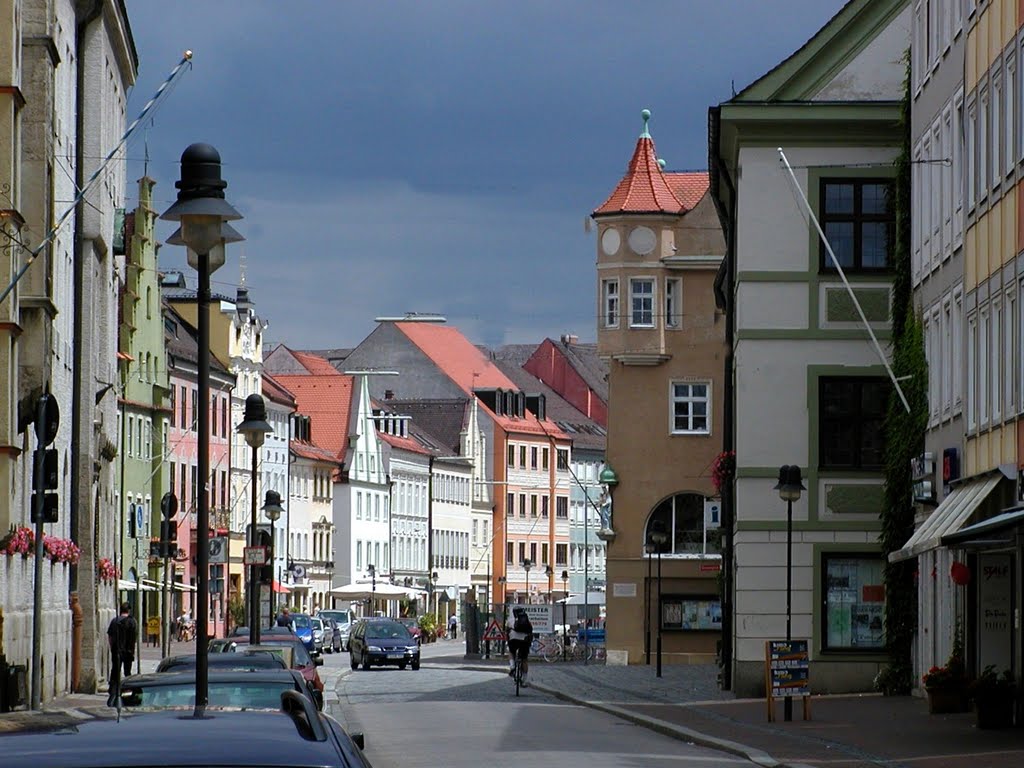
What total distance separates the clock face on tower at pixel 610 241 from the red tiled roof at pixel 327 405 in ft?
225

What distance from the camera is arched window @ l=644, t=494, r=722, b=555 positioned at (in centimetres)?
7150

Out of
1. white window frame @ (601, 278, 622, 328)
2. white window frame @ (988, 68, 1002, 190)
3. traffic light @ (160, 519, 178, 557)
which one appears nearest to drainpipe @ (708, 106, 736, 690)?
white window frame @ (988, 68, 1002, 190)

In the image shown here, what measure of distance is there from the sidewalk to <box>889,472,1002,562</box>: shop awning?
2.36 metres

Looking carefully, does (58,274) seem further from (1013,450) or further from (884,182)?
(1013,450)

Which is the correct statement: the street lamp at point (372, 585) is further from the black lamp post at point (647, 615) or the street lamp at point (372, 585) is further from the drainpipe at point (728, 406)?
the drainpipe at point (728, 406)

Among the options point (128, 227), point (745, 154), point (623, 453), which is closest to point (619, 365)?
point (623, 453)

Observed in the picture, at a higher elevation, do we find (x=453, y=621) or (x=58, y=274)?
(x=58, y=274)

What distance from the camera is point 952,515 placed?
30203mm

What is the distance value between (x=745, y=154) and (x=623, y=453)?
31812 millimetres

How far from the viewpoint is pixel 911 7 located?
4031 centimetres

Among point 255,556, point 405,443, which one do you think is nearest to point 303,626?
point 255,556

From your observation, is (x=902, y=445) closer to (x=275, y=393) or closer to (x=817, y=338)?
(x=817, y=338)

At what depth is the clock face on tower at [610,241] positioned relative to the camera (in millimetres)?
70688

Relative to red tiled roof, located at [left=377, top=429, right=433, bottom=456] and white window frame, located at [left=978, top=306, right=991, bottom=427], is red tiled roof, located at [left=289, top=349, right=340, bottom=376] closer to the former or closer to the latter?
red tiled roof, located at [left=377, top=429, right=433, bottom=456]
